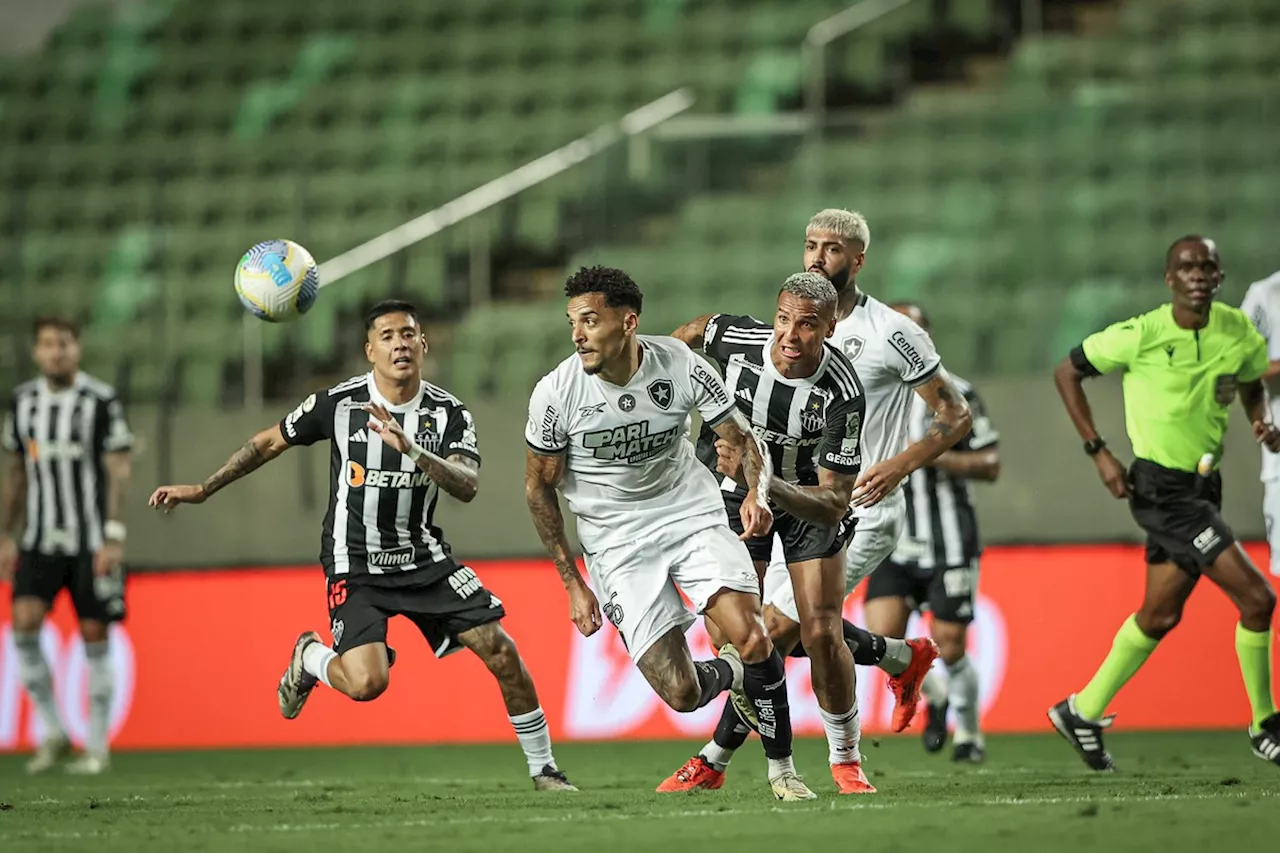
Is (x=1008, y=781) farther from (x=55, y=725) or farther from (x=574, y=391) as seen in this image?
(x=55, y=725)

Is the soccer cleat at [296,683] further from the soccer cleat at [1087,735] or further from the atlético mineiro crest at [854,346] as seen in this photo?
the soccer cleat at [1087,735]

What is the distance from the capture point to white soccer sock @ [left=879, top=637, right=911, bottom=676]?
7.18 metres

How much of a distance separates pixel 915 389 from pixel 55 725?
5.29m

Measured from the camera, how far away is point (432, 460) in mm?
6543

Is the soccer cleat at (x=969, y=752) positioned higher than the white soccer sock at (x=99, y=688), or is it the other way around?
the white soccer sock at (x=99, y=688)

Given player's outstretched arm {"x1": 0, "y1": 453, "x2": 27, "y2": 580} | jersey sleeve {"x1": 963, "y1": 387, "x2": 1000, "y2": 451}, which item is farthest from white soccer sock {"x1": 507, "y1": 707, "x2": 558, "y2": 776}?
player's outstretched arm {"x1": 0, "y1": 453, "x2": 27, "y2": 580}

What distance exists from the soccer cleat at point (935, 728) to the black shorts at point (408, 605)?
2.96 meters

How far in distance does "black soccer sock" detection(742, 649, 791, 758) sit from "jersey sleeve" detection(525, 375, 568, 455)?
1056 mm

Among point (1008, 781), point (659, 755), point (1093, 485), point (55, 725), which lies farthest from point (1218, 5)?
point (55, 725)

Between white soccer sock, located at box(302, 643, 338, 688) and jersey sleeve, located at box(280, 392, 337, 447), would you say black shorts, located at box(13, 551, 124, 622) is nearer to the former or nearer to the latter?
white soccer sock, located at box(302, 643, 338, 688)

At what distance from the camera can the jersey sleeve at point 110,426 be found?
32.3 ft

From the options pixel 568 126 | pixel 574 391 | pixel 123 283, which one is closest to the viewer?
pixel 574 391

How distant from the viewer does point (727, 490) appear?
703cm

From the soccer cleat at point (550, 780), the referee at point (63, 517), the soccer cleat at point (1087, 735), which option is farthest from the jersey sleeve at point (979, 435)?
the referee at point (63, 517)
